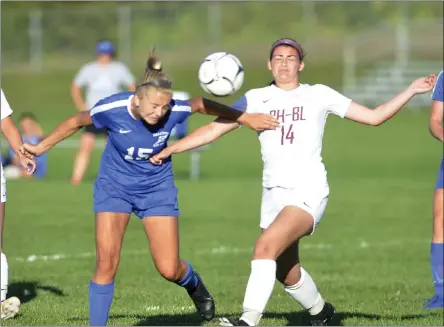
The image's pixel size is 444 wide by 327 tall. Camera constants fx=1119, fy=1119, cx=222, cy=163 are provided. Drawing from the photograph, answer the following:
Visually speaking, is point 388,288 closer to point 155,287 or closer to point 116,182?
point 155,287

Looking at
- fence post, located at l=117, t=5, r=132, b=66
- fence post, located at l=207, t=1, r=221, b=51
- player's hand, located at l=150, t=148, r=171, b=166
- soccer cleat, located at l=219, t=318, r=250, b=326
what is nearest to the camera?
soccer cleat, located at l=219, t=318, r=250, b=326

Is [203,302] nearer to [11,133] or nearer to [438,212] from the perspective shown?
[11,133]

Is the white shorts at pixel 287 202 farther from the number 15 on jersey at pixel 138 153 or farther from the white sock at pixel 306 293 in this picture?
the number 15 on jersey at pixel 138 153

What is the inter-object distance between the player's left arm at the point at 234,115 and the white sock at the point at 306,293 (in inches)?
47.7

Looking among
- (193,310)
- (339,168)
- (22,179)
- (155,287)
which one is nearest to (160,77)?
(193,310)

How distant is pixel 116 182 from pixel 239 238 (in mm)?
6325

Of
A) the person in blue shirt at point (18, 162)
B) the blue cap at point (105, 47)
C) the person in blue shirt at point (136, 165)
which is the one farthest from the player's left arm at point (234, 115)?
the person in blue shirt at point (18, 162)

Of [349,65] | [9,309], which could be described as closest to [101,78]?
[9,309]

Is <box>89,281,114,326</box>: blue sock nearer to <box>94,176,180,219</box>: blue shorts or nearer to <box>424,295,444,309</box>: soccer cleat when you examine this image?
<box>94,176,180,219</box>: blue shorts

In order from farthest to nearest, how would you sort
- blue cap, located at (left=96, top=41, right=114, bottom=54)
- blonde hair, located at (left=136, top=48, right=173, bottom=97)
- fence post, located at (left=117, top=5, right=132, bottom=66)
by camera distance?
fence post, located at (left=117, top=5, right=132, bottom=66), blue cap, located at (left=96, top=41, right=114, bottom=54), blonde hair, located at (left=136, top=48, right=173, bottom=97)

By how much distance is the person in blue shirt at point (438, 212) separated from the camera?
29.2 ft

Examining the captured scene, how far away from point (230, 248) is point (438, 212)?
4356mm

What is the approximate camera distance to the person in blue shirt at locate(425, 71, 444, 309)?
8.89 meters

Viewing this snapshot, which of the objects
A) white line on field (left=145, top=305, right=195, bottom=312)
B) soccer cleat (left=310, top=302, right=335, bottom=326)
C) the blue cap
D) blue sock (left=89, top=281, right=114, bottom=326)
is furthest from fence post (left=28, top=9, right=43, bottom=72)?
blue sock (left=89, top=281, right=114, bottom=326)
